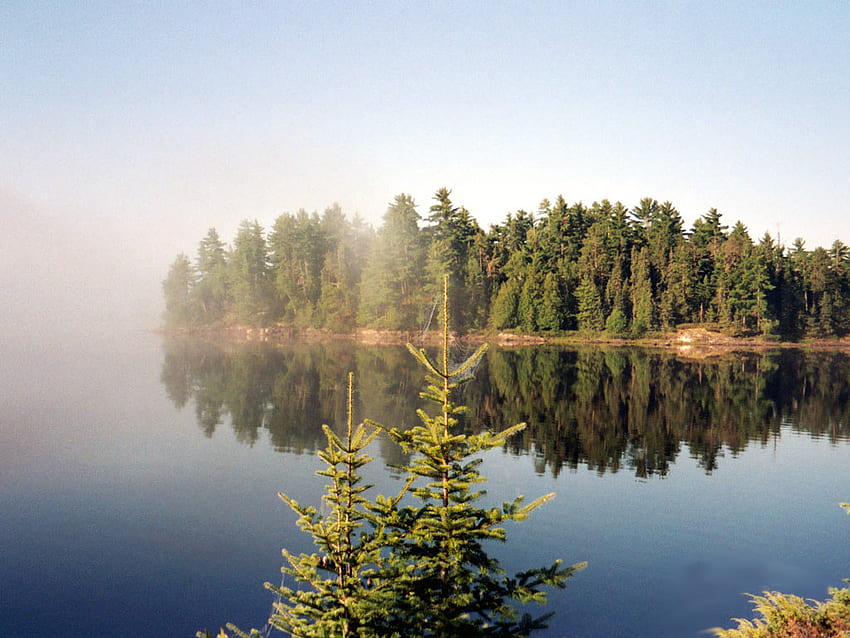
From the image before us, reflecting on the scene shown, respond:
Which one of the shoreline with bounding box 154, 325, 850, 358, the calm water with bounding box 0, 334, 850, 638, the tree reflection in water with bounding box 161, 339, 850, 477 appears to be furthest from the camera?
the shoreline with bounding box 154, 325, 850, 358

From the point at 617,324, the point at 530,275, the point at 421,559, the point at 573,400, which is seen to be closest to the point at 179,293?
the point at 530,275

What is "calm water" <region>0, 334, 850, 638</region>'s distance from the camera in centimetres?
1708

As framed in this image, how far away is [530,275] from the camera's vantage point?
12012 cm

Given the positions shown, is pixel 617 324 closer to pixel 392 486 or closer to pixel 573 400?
pixel 573 400

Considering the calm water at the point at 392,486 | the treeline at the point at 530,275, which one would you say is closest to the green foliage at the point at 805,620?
the calm water at the point at 392,486

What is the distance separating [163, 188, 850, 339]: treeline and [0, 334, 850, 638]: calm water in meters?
52.2

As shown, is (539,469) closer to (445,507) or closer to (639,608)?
(639,608)

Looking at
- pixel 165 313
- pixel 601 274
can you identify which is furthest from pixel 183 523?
pixel 165 313

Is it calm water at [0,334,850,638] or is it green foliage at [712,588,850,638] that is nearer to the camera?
green foliage at [712,588,850,638]

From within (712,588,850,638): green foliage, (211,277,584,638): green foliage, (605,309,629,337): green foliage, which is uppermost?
(605,309,629,337): green foliage

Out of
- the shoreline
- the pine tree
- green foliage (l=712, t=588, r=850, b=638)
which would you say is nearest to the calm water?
green foliage (l=712, t=588, r=850, b=638)

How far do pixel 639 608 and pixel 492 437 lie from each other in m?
10.3

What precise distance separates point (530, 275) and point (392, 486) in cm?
9817

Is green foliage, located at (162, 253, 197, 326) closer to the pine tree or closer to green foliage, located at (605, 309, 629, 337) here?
green foliage, located at (605, 309, 629, 337)
